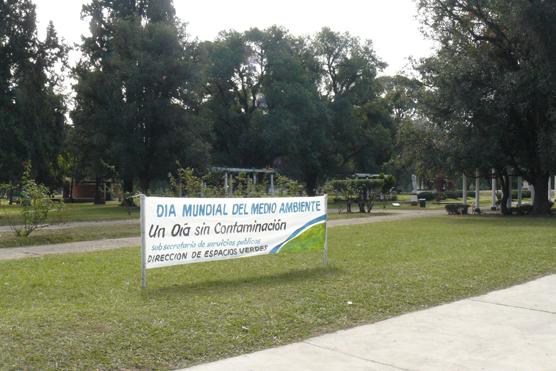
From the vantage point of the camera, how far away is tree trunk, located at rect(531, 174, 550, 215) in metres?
29.9

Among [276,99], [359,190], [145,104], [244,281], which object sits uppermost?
[276,99]

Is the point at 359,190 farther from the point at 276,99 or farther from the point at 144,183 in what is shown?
the point at 276,99

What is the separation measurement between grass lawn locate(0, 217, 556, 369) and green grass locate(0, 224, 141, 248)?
395 centimetres

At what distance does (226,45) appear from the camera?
56.6 meters

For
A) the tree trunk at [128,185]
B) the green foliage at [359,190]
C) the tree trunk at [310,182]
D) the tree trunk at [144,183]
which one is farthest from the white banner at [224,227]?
the tree trunk at [310,182]

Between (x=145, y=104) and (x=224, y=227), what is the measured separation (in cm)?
3221

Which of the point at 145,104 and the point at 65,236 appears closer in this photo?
the point at 65,236

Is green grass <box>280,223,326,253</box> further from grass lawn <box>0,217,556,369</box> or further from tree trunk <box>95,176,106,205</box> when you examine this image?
tree trunk <box>95,176,106,205</box>

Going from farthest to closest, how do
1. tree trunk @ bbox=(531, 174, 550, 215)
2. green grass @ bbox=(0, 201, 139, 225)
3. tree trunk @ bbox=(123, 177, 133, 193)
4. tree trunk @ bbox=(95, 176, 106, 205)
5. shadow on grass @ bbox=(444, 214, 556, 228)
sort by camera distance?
tree trunk @ bbox=(95, 176, 106, 205) → tree trunk @ bbox=(123, 177, 133, 193) → tree trunk @ bbox=(531, 174, 550, 215) → green grass @ bbox=(0, 201, 139, 225) → shadow on grass @ bbox=(444, 214, 556, 228)

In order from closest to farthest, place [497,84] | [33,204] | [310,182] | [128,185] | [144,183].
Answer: [33,204] → [497,84] → [144,183] → [128,185] → [310,182]

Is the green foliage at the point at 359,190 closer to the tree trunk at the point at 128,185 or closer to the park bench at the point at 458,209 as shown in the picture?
the park bench at the point at 458,209

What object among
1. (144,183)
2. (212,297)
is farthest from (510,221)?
(144,183)

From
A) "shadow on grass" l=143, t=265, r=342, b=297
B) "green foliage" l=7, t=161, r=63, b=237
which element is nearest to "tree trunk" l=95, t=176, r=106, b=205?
"green foliage" l=7, t=161, r=63, b=237

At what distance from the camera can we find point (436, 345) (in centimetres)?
585
